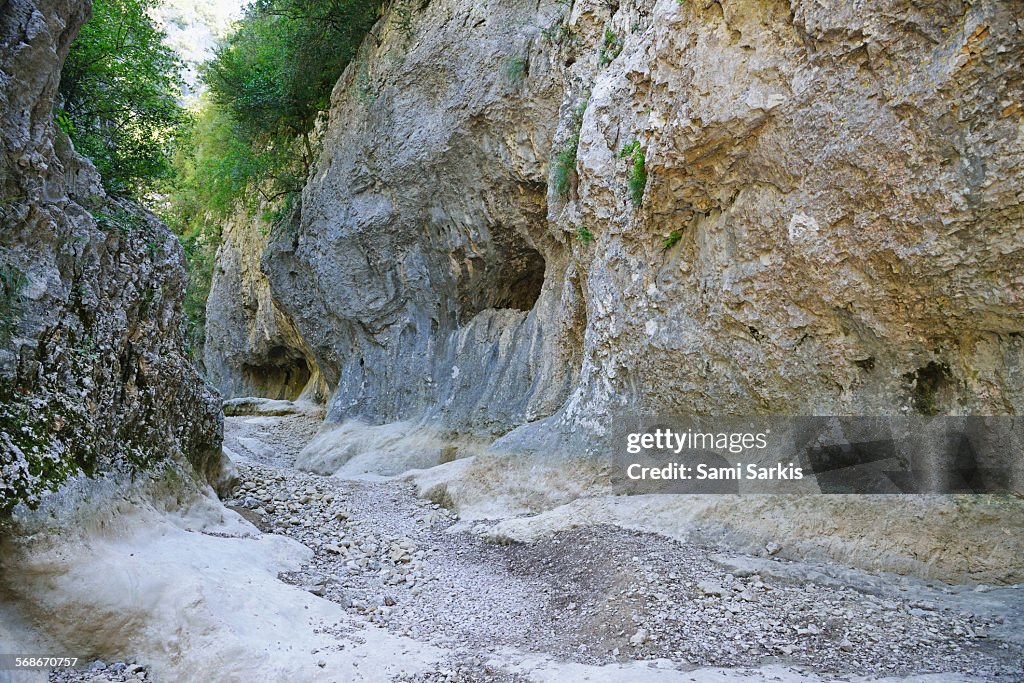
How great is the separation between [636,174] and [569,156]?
2042mm

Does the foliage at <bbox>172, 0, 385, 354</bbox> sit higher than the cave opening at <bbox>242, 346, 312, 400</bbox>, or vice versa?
the foliage at <bbox>172, 0, 385, 354</bbox>

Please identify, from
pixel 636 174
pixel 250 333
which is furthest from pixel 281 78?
pixel 636 174

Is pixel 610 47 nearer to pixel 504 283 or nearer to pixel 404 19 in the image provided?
pixel 504 283

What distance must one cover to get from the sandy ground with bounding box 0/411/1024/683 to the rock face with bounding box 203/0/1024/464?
179 centimetres

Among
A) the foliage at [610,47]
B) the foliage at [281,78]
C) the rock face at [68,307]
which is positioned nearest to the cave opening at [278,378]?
the foliage at [281,78]

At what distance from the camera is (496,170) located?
12.6 metres

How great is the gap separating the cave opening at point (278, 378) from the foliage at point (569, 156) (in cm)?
1497

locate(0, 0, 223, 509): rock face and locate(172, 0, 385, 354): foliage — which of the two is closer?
locate(0, 0, 223, 509): rock face

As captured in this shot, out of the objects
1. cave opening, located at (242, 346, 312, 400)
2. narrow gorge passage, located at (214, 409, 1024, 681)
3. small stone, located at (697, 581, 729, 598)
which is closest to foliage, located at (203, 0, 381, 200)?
cave opening, located at (242, 346, 312, 400)

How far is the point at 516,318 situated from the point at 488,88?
405cm

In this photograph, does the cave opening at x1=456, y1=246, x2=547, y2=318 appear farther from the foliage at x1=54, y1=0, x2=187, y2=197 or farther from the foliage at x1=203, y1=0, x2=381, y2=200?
the foliage at x1=203, y1=0, x2=381, y2=200

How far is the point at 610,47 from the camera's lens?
30.3 ft

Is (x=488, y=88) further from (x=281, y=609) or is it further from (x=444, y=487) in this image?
(x=281, y=609)

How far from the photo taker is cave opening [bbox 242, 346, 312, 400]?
76.7ft
